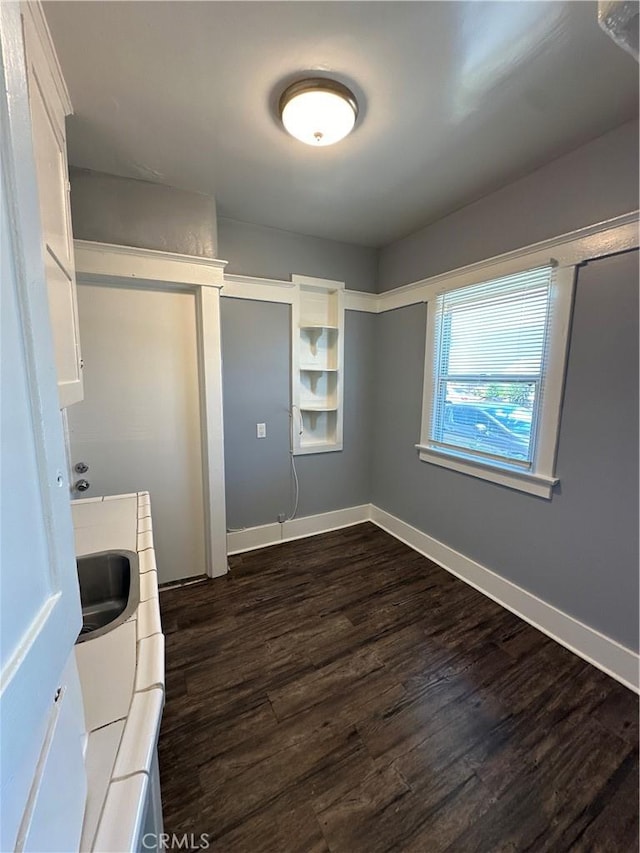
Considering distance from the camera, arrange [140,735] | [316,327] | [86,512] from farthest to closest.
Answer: [316,327], [86,512], [140,735]

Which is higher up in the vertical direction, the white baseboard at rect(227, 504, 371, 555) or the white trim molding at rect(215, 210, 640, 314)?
the white trim molding at rect(215, 210, 640, 314)

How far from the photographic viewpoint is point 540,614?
2.10 metres

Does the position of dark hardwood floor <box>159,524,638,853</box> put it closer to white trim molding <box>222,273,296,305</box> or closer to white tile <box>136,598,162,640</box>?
white tile <box>136,598,162,640</box>

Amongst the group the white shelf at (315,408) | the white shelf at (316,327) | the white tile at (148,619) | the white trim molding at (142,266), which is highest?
the white trim molding at (142,266)

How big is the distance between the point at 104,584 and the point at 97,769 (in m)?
0.89

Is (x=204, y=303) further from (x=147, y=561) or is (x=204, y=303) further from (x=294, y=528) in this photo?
(x=294, y=528)

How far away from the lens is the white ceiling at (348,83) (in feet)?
3.79

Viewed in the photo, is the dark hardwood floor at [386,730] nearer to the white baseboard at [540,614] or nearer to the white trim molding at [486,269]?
the white baseboard at [540,614]

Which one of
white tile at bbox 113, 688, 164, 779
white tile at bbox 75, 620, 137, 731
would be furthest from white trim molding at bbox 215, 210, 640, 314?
white tile at bbox 113, 688, 164, 779

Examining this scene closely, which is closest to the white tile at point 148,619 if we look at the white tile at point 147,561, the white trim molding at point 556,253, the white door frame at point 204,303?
the white tile at point 147,561

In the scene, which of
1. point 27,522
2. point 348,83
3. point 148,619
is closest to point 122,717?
point 148,619

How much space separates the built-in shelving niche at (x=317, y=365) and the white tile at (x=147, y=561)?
1.76 m

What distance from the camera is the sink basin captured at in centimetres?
138

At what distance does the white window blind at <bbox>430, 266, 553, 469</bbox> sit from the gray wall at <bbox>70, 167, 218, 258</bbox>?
180 cm
